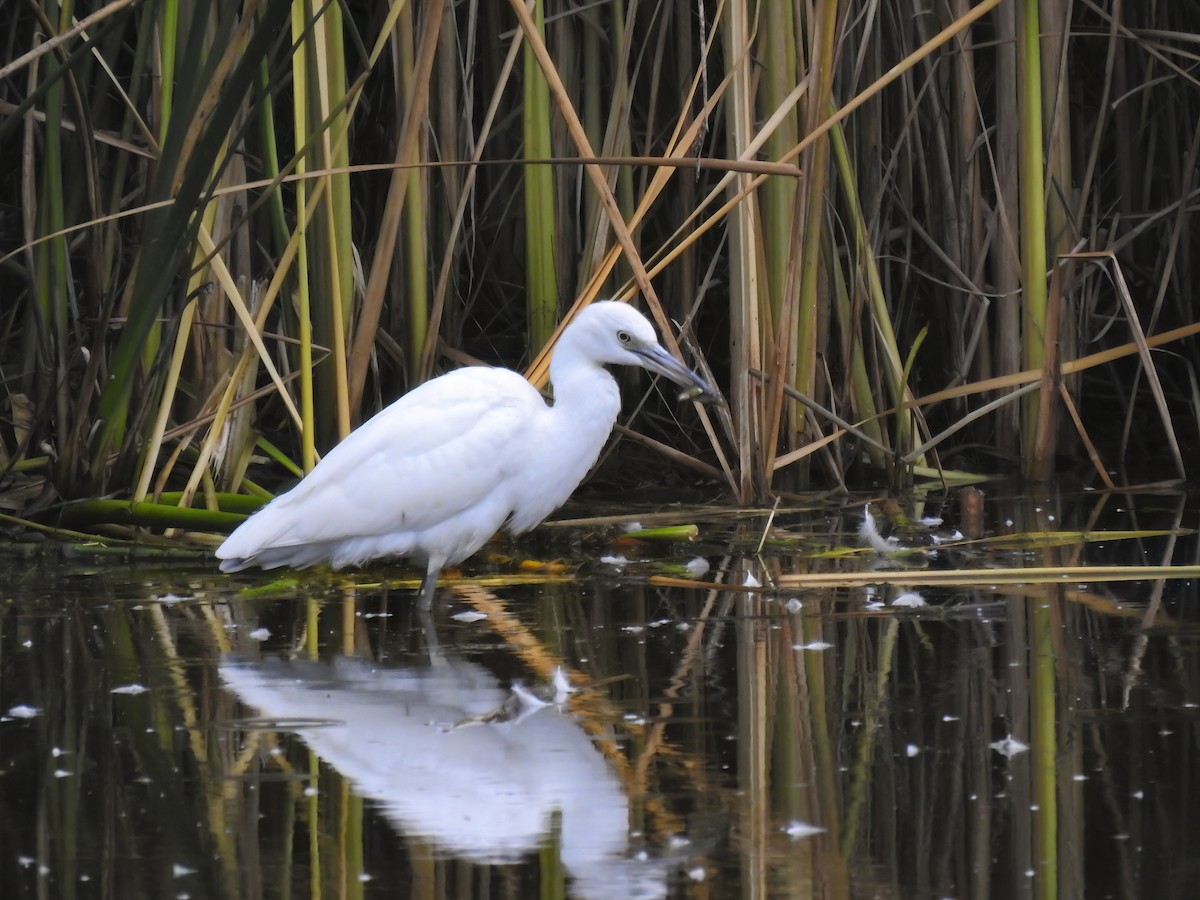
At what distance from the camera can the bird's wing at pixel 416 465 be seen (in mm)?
4168

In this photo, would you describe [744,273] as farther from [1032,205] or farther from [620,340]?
[1032,205]

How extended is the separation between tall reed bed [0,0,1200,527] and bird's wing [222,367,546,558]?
295mm

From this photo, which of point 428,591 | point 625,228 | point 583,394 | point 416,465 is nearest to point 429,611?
point 428,591

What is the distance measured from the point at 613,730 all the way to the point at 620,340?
170 cm

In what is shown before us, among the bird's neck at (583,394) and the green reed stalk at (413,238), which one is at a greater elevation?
the green reed stalk at (413,238)

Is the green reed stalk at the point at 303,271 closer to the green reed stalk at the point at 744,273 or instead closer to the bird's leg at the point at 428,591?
the bird's leg at the point at 428,591

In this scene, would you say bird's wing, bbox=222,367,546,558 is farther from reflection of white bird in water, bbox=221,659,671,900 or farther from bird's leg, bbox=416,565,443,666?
reflection of white bird in water, bbox=221,659,671,900

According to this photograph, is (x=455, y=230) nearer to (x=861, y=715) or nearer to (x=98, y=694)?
(x=98, y=694)

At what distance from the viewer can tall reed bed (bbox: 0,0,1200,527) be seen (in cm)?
457

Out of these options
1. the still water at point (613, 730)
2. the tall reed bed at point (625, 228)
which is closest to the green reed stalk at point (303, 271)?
the tall reed bed at point (625, 228)

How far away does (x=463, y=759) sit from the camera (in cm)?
281

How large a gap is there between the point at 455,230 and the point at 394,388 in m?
0.83

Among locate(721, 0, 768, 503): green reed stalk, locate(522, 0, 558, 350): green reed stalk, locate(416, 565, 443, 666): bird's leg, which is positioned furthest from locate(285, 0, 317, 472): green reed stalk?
locate(721, 0, 768, 503): green reed stalk

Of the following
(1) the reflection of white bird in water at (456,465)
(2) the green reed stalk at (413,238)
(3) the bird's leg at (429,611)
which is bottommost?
(3) the bird's leg at (429,611)
